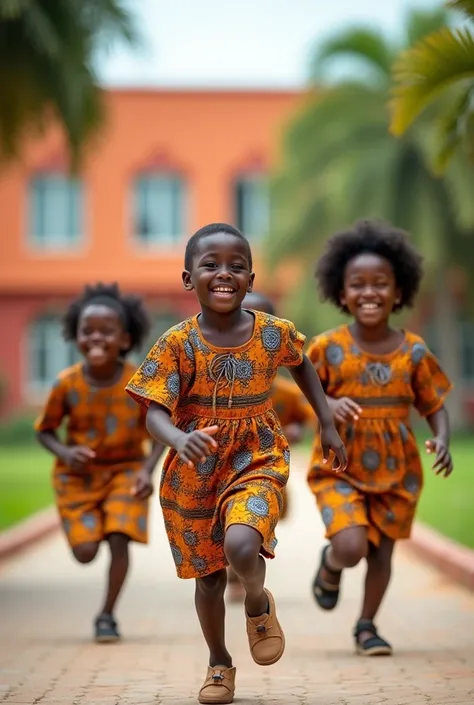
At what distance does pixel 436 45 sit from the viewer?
940 cm

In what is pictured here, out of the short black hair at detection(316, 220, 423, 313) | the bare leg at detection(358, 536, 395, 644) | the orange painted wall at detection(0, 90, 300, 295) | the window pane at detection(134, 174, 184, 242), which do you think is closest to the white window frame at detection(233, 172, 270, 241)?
the orange painted wall at detection(0, 90, 300, 295)

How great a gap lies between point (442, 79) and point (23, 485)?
41.9 ft

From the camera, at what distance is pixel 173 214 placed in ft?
133

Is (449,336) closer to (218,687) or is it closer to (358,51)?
(358,51)

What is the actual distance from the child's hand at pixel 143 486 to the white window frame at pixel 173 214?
32380 mm

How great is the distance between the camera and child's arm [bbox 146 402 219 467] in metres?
5.28

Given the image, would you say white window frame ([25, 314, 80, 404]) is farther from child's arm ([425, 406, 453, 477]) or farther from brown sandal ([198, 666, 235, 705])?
brown sandal ([198, 666, 235, 705])

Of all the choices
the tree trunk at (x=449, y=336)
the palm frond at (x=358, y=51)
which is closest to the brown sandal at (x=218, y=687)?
the palm frond at (x=358, y=51)

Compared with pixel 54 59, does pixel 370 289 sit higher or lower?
lower

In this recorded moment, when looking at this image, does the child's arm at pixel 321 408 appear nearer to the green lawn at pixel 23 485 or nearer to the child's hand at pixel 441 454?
the child's hand at pixel 441 454

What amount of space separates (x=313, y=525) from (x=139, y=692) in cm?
1103

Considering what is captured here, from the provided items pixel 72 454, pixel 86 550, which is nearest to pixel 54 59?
pixel 72 454

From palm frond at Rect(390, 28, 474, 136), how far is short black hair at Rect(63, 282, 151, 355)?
7.49 feet

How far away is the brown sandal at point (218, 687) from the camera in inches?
229
